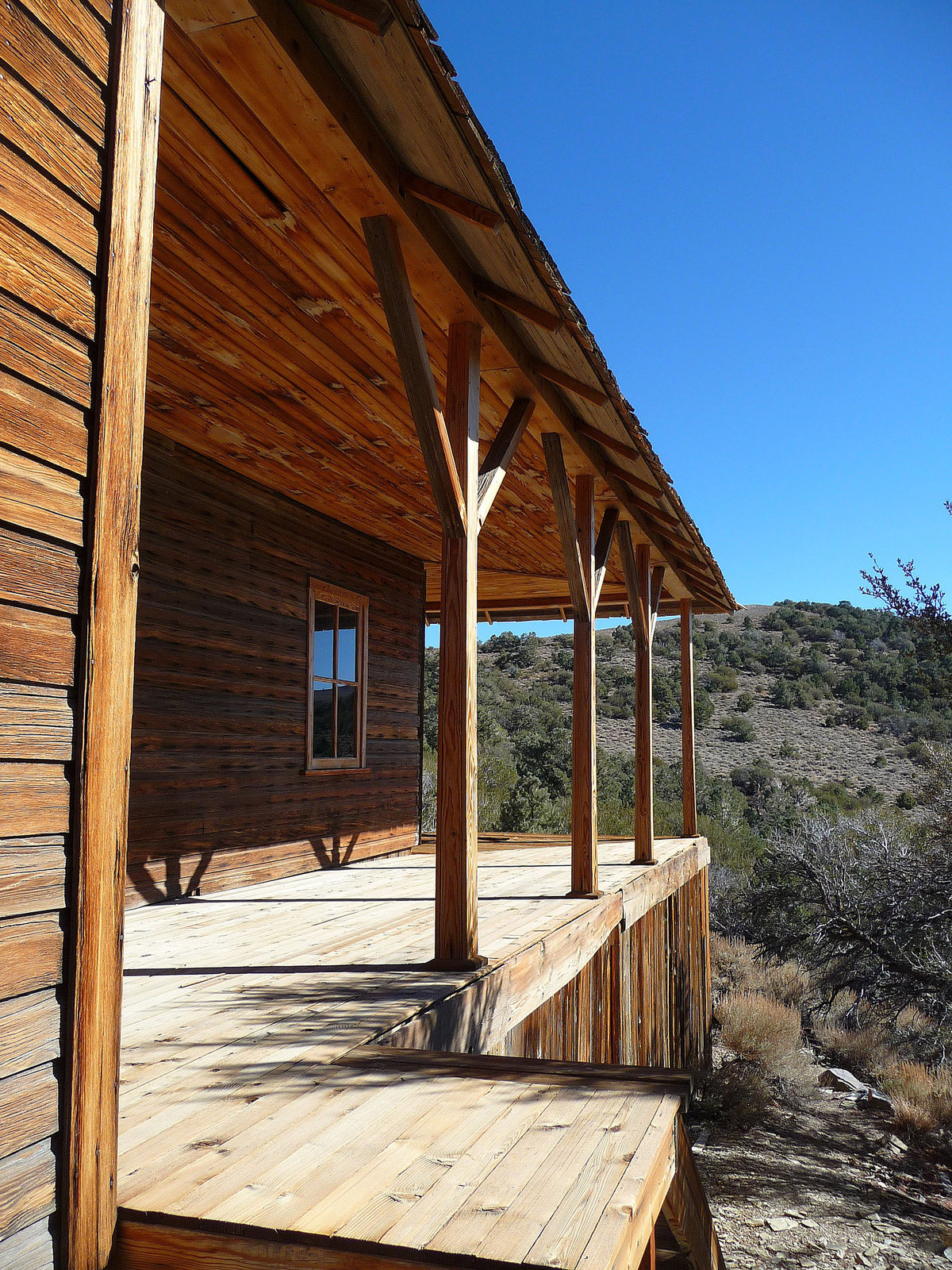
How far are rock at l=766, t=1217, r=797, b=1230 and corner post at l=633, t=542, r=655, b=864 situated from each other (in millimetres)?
3065

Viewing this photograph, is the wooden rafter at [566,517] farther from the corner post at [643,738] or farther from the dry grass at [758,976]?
the dry grass at [758,976]

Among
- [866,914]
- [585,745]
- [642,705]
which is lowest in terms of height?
[866,914]

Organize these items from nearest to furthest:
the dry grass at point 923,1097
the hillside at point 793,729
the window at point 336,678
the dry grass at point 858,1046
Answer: the window at point 336,678 → the dry grass at point 923,1097 → the dry grass at point 858,1046 → the hillside at point 793,729

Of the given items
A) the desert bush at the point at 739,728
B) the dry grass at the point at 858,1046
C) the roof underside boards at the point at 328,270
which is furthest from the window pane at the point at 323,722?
the desert bush at the point at 739,728

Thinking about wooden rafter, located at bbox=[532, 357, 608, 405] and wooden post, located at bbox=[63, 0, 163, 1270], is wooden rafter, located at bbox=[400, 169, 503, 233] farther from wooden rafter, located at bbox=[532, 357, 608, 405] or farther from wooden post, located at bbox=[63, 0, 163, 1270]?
wooden rafter, located at bbox=[532, 357, 608, 405]

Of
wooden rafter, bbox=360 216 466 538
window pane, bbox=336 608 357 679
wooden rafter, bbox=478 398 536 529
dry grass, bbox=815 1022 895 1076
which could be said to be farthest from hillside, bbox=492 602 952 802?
wooden rafter, bbox=360 216 466 538

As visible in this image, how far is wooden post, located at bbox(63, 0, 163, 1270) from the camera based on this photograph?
5.48ft

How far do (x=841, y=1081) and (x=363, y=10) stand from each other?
12243 mm

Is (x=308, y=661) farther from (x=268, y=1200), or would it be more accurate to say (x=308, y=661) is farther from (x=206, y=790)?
(x=268, y=1200)

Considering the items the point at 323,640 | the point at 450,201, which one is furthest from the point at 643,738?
the point at 450,201

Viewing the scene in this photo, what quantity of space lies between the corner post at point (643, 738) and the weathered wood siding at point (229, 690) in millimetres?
2410

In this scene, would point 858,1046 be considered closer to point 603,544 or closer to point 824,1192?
point 824,1192

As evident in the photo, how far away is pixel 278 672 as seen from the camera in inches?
271

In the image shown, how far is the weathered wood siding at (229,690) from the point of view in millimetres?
5559
